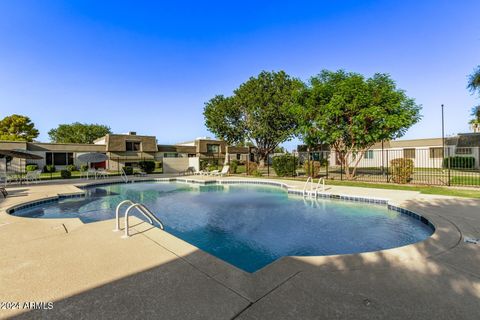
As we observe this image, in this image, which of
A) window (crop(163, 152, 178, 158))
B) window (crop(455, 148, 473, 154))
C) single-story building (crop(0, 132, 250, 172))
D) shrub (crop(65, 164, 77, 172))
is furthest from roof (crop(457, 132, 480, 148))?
shrub (crop(65, 164, 77, 172))

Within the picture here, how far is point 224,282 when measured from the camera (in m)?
2.71

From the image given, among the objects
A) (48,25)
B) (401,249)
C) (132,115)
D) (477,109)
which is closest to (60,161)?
(132,115)

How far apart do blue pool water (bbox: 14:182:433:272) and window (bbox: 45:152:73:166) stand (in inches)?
813

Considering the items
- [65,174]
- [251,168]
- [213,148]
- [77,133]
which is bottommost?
[65,174]

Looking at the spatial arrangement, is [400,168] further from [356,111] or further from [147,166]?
[147,166]

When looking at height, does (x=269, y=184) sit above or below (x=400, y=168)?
below

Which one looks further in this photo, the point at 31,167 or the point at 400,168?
the point at 31,167

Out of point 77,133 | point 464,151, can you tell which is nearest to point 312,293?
point 464,151

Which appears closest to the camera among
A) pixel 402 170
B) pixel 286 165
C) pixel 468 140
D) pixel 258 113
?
pixel 402 170

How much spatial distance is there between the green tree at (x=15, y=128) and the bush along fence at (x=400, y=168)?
125 feet

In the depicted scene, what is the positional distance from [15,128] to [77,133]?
1385 centimetres

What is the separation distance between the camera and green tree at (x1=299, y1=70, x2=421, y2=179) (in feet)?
41.6

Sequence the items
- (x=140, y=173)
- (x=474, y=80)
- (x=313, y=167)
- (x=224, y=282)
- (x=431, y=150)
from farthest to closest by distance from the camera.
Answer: (x=431, y=150)
(x=140, y=173)
(x=313, y=167)
(x=474, y=80)
(x=224, y=282)

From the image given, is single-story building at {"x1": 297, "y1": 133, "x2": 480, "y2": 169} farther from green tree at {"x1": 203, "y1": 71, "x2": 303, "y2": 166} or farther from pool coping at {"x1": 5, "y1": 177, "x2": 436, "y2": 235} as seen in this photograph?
pool coping at {"x1": 5, "y1": 177, "x2": 436, "y2": 235}
